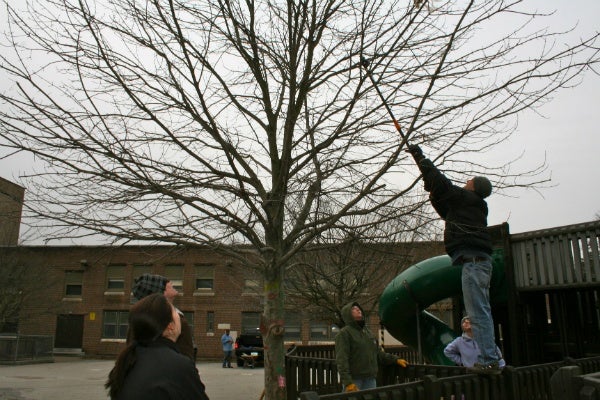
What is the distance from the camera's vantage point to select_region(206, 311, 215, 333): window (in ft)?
94.2

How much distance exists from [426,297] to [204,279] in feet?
74.1

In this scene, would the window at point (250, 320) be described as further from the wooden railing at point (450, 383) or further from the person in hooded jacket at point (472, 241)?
the person in hooded jacket at point (472, 241)

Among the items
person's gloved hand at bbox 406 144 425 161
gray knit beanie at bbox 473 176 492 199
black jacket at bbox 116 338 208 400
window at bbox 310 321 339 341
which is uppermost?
person's gloved hand at bbox 406 144 425 161

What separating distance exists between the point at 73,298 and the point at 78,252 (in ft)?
8.65

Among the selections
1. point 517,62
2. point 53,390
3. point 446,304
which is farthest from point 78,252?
point 517,62

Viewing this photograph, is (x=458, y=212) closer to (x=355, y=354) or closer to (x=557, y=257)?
(x=355, y=354)

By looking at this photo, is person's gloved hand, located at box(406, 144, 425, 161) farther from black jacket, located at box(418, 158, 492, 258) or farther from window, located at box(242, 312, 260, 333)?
window, located at box(242, 312, 260, 333)

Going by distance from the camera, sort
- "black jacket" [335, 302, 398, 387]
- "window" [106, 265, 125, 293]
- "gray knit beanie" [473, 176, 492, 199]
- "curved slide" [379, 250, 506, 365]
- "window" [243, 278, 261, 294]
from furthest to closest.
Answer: "window" [106, 265, 125, 293] → "window" [243, 278, 261, 294] → "curved slide" [379, 250, 506, 365] → "black jacket" [335, 302, 398, 387] → "gray knit beanie" [473, 176, 492, 199]

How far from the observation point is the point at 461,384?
395cm

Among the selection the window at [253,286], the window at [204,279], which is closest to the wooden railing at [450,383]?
the window at [253,286]

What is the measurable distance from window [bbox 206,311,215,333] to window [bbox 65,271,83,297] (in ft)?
25.5

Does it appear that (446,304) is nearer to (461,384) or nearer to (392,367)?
(392,367)

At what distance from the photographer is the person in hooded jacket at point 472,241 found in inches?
167

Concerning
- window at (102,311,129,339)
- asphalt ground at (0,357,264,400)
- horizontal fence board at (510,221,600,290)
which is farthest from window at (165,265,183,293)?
horizontal fence board at (510,221,600,290)
